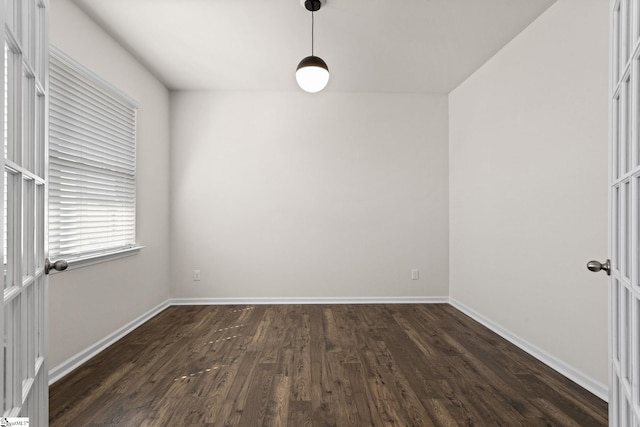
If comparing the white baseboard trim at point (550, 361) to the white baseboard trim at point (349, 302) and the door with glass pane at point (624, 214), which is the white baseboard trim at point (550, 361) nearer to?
the white baseboard trim at point (349, 302)

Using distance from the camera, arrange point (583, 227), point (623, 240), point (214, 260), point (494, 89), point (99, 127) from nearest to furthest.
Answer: point (623, 240) → point (583, 227) → point (99, 127) → point (494, 89) → point (214, 260)

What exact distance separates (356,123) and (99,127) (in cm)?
273

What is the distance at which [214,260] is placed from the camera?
4.25 meters

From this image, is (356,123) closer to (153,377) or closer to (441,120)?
(441,120)

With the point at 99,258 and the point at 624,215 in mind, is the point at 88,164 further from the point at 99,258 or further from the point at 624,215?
the point at 624,215

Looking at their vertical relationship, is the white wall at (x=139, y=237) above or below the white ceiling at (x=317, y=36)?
below

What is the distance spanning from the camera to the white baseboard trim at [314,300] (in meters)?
4.23

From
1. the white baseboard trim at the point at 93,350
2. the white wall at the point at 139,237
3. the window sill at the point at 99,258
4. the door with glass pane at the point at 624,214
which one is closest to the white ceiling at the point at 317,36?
the white wall at the point at 139,237

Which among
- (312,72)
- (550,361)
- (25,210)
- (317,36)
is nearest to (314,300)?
(550,361)

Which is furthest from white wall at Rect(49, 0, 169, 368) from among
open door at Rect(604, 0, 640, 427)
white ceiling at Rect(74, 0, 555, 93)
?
open door at Rect(604, 0, 640, 427)

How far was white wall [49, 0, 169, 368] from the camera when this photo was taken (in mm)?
2381

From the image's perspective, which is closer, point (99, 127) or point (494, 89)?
point (99, 127)

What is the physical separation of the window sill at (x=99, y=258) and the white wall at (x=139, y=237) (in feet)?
0.19

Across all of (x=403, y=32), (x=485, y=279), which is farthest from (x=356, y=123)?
(x=485, y=279)
